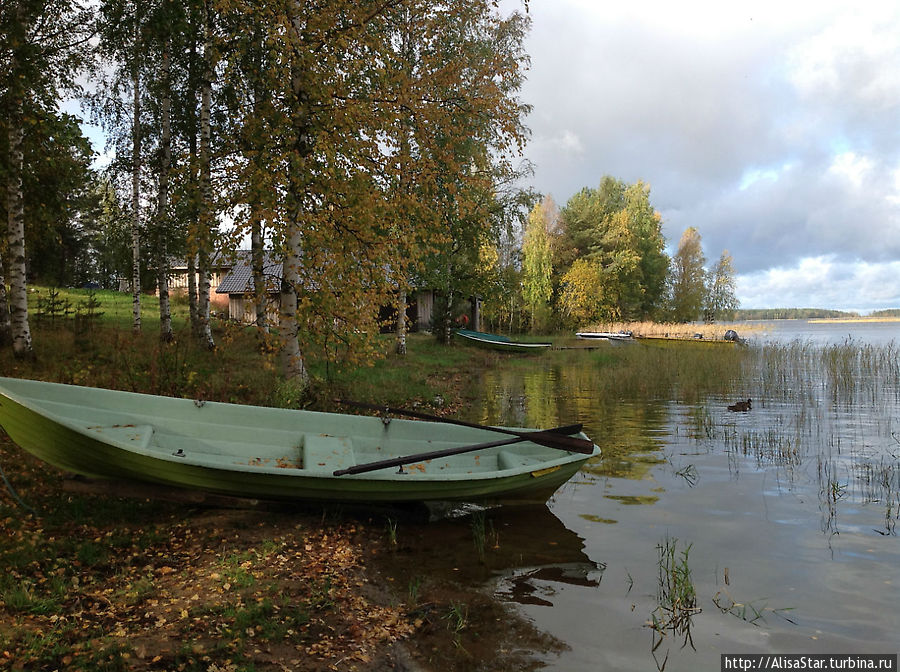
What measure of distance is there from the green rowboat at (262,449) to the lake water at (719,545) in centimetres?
79

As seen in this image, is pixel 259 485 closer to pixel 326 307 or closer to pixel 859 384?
pixel 326 307

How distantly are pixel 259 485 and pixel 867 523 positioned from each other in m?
6.68

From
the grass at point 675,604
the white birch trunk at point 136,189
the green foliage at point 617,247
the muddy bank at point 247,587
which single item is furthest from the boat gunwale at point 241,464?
the green foliage at point 617,247

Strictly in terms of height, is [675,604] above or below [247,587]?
below

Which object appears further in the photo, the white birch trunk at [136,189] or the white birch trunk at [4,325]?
the white birch trunk at [136,189]

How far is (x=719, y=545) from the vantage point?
585 cm

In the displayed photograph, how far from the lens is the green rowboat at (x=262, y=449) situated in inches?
A: 207

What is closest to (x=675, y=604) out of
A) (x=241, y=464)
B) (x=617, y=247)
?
(x=241, y=464)

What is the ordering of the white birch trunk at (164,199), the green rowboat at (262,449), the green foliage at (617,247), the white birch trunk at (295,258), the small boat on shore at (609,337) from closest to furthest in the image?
the green rowboat at (262,449)
the white birch trunk at (295,258)
the white birch trunk at (164,199)
the small boat on shore at (609,337)
the green foliage at (617,247)

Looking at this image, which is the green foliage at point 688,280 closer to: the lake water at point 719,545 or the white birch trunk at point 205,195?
the lake water at point 719,545

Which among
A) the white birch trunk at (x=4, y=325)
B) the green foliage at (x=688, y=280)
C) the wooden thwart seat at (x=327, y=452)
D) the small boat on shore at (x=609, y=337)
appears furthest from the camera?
the green foliage at (x=688, y=280)

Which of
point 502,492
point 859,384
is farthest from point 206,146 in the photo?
point 859,384

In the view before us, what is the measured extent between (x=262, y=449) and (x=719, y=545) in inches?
205

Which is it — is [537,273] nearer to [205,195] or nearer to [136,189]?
[136,189]
